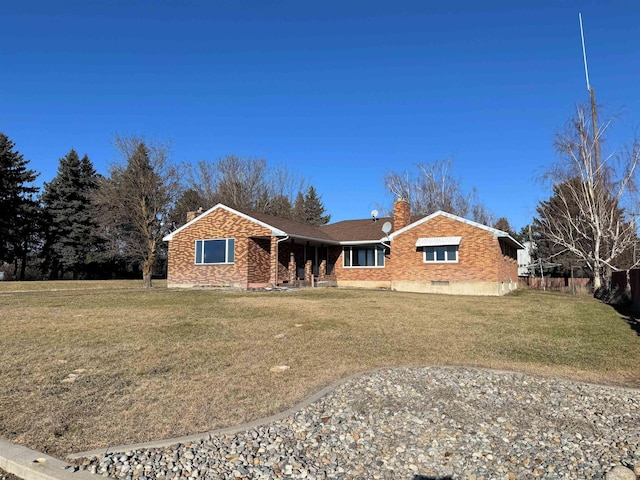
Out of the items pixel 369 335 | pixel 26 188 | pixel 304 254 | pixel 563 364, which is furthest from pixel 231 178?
pixel 563 364

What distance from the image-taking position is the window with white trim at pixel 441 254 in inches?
863

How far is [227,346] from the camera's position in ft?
24.8

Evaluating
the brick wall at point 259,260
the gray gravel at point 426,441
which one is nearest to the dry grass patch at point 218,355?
the gray gravel at point 426,441

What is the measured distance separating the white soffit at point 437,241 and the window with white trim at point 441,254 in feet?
0.98

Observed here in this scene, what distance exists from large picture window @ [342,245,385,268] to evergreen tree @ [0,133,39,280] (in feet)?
98.5

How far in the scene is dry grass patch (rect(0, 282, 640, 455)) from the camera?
14.2 feet

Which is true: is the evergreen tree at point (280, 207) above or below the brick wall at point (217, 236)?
above

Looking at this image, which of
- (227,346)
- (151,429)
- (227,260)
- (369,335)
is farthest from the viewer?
(227,260)

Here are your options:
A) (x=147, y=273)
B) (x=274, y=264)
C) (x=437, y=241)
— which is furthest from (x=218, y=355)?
(x=147, y=273)

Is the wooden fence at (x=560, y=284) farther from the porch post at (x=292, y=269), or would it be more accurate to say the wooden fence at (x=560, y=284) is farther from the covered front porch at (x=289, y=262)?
the porch post at (x=292, y=269)

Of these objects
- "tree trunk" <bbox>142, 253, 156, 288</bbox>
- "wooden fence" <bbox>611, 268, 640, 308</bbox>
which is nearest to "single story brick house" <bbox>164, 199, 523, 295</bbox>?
"tree trunk" <bbox>142, 253, 156, 288</bbox>

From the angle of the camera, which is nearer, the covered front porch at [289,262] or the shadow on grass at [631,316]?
the shadow on grass at [631,316]

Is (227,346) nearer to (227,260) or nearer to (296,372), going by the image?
(296,372)

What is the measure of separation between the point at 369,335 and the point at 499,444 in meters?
5.07
